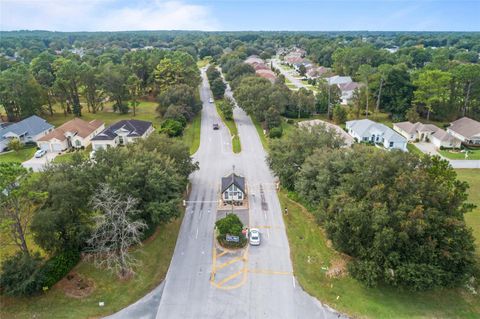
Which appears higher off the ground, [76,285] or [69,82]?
[69,82]

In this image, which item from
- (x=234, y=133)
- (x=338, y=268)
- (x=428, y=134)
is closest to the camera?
(x=338, y=268)

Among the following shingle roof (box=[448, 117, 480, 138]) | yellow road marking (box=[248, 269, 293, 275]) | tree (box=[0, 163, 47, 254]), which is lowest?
yellow road marking (box=[248, 269, 293, 275])

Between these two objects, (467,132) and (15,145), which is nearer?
(15,145)

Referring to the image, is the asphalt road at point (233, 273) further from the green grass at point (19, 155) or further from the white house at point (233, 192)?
the green grass at point (19, 155)

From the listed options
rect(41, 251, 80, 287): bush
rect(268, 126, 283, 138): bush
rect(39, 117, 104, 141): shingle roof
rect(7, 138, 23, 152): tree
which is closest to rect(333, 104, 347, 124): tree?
rect(268, 126, 283, 138): bush

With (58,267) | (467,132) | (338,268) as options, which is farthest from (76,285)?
(467,132)

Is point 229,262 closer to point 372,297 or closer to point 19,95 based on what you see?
point 372,297

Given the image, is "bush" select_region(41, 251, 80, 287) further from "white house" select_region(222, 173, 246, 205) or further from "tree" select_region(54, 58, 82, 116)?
"tree" select_region(54, 58, 82, 116)

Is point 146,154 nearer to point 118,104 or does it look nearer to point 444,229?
point 444,229
